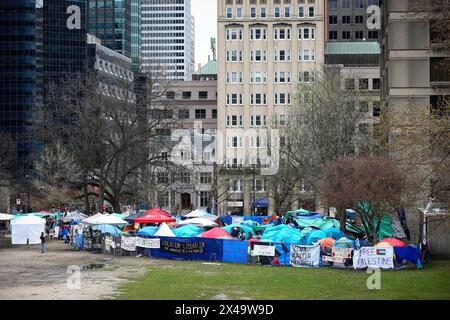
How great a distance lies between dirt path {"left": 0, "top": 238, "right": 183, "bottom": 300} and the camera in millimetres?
31469

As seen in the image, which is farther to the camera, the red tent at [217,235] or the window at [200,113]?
the window at [200,113]

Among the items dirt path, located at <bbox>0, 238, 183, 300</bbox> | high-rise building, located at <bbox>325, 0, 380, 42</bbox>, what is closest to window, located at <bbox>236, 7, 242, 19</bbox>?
high-rise building, located at <bbox>325, 0, 380, 42</bbox>

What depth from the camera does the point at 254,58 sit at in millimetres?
120562

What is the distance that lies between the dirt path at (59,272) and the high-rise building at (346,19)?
11085cm

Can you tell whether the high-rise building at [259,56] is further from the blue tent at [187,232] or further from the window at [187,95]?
the blue tent at [187,232]

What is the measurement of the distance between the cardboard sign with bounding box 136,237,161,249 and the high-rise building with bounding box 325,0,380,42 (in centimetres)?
11384

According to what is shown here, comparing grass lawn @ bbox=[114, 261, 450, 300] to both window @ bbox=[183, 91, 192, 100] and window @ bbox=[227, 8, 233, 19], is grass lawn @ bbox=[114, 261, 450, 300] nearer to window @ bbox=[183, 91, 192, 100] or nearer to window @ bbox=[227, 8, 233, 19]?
window @ bbox=[227, 8, 233, 19]

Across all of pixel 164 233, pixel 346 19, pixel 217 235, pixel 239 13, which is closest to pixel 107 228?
pixel 164 233

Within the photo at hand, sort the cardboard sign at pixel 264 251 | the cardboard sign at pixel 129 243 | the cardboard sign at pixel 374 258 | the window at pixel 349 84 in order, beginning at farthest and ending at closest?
the window at pixel 349 84
the cardboard sign at pixel 129 243
the cardboard sign at pixel 264 251
the cardboard sign at pixel 374 258

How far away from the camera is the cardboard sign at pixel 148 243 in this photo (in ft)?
158

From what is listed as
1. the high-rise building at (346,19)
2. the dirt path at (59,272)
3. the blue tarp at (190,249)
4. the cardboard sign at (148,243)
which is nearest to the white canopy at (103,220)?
the dirt path at (59,272)
